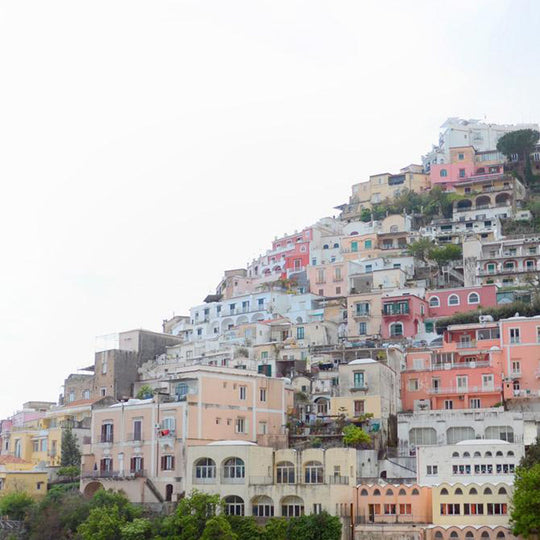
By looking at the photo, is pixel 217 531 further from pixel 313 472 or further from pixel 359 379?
pixel 359 379

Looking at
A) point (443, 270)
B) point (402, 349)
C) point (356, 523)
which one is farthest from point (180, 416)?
point (443, 270)

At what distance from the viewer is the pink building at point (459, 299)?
6938 centimetres

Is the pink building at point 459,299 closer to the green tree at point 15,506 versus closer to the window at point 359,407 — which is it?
the window at point 359,407

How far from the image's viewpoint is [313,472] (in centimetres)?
4806

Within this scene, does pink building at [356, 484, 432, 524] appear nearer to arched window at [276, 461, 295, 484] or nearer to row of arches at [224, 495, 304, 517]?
row of arches at [224, 495, 304, 517]

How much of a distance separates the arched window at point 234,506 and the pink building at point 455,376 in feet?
47.0

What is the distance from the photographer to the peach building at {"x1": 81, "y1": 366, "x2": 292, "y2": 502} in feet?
174

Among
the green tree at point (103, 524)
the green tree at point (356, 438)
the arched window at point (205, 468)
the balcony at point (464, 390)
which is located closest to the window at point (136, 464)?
the green tree at point (103, 524)

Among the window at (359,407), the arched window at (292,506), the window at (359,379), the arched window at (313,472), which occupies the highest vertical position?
the window at (359,379)

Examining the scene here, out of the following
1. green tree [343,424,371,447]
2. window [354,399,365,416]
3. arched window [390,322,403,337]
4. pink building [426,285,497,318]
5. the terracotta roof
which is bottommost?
the terracotta roof

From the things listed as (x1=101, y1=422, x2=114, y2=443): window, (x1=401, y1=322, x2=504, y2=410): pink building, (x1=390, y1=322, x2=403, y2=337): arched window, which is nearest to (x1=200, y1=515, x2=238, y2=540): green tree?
(x1=101, y1=422, x2=114, y2=443): window

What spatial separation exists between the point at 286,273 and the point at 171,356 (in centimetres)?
1681

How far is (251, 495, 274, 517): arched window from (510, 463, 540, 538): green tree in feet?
41.0

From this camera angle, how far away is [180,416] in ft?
175
